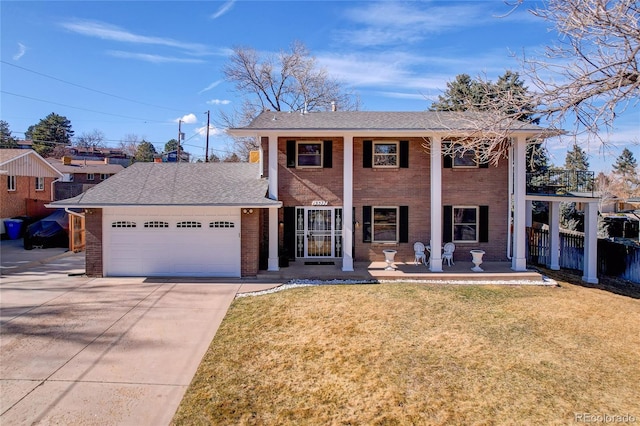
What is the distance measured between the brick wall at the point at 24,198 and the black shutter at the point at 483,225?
25254 mm

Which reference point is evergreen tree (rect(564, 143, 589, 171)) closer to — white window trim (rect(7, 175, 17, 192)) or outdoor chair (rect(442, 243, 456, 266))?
outdoor chair (rect(442, 243, 456, 266))

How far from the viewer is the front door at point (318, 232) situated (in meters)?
13.5

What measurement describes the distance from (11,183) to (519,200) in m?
27.3

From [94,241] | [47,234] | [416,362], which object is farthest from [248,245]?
[47,234]

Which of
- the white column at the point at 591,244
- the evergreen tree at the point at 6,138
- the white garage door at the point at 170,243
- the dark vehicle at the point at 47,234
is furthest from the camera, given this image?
the evergreen tree at the point at 6,138

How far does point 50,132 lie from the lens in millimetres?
61281

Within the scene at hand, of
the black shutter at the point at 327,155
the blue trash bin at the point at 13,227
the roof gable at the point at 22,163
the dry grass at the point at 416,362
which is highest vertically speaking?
the roof gable at the point at 22,163

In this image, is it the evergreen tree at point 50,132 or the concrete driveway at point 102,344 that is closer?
the concrete driveway at point 102,344

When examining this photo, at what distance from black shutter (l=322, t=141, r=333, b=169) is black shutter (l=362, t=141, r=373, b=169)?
1186 mm

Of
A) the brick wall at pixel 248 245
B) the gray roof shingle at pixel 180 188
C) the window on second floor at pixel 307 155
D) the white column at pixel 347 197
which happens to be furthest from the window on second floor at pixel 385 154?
the brick wall at pixel 248 245

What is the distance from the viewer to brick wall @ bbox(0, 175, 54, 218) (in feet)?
69.7

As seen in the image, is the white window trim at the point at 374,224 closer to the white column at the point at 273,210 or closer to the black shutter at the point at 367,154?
the black shutter at the point at 367,154

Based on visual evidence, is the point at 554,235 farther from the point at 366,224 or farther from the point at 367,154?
the point at 367,154

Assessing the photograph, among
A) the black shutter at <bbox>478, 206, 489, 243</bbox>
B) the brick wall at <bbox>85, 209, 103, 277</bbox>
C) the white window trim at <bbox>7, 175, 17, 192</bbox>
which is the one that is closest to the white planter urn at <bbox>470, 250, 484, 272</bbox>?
the black shutter at <bbox>478, 206, 489, 243</bbox>
